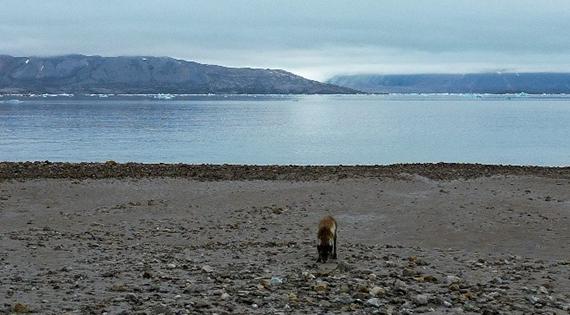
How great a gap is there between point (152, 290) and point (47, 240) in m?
5.61

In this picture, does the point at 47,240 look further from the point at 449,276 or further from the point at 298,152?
the point at 298,152

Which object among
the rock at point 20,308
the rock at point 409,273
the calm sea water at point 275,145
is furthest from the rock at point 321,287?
the calm sea water at point 275,145

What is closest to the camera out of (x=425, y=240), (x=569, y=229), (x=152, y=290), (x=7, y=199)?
(x=152, y=290)

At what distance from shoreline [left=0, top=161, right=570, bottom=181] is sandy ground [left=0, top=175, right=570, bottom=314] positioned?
93 cm

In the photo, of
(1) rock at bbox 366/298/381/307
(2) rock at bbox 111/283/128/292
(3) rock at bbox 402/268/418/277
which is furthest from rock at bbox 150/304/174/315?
(3) rock at bbox 402/268/418/277

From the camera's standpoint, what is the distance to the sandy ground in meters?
9.61

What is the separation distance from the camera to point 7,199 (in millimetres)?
20531

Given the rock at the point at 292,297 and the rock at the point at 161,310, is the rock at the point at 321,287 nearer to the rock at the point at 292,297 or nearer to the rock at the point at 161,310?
the rock at the point at 292,297

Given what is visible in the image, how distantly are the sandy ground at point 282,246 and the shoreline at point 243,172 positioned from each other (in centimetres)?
93

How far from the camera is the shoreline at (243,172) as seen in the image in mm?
25031

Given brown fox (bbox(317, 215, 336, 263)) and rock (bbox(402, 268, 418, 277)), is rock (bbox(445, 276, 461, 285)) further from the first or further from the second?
brown fox (bbox(317, 215, 336, 263))

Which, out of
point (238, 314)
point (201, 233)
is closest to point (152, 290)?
point (238, 314)

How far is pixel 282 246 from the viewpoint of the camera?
14742mm

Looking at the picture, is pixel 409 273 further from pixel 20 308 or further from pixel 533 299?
pixel 20 308
